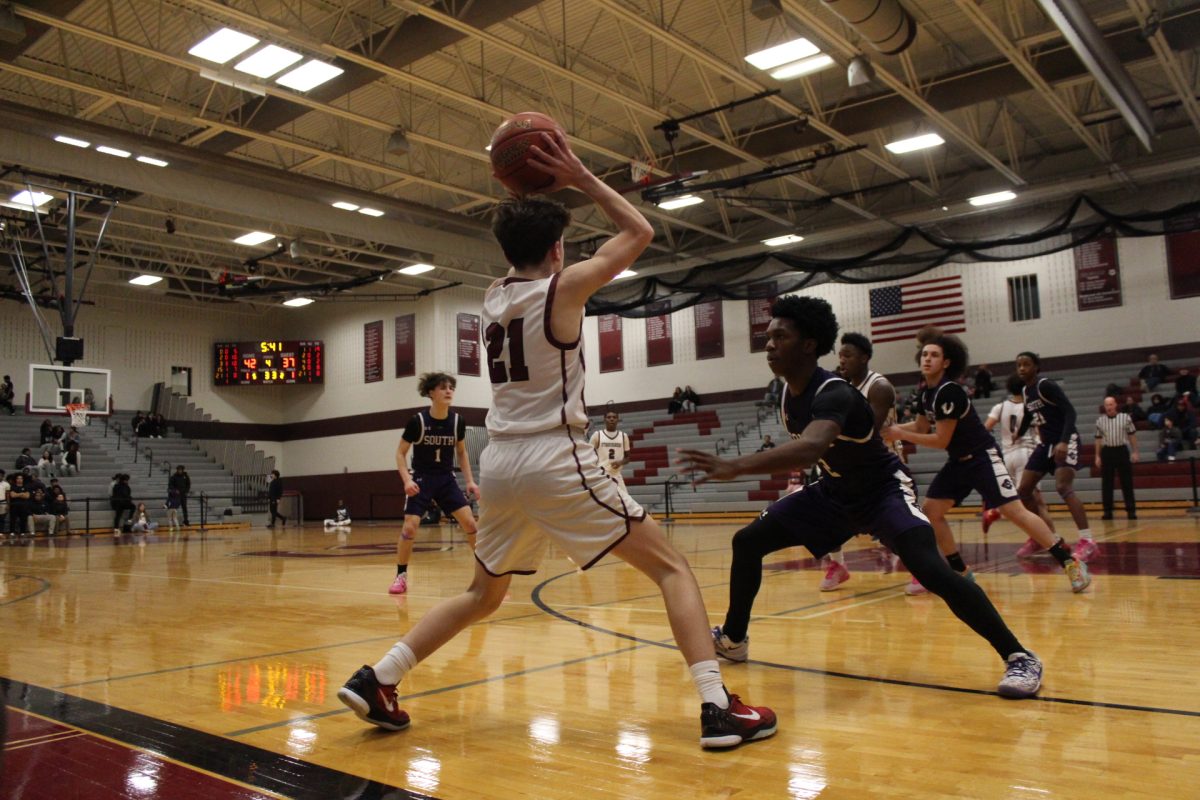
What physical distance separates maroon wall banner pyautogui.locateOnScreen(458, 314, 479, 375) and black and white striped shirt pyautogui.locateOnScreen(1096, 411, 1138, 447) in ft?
60.6

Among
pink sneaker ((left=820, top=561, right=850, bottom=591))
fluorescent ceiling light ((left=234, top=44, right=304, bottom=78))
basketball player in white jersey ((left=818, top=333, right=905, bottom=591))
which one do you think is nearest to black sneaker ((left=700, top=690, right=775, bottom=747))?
basketball player in white jersey ((left=818, top=333, right=905, bottom=591))

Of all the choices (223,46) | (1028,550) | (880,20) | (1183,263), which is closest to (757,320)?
(1183,263)

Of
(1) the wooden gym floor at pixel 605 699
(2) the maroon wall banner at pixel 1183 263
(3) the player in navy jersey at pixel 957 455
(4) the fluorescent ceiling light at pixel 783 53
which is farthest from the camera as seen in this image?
(2) the maroon wall banner at pixel 1183 263

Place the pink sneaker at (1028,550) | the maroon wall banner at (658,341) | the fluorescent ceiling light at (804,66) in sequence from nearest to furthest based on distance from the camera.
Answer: the pink sneaker at (1028,550)
the fluorescent ceiling light at (804,66)
the maroon wall banner at (658,341)

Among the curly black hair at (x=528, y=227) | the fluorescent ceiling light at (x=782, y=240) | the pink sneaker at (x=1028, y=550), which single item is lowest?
the pink sneaker at (x=1028, y=550)

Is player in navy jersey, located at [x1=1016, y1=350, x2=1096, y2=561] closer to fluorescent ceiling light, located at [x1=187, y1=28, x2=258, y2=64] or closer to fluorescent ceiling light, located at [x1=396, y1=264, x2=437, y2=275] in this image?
fluorescent ceiling light, located at [x1=187, y1=28, x2=258, y2=64]

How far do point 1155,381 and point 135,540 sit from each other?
67.6 feet

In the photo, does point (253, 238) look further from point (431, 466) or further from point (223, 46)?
point (431, 466)

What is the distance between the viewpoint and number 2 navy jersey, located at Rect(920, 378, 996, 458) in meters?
5.52

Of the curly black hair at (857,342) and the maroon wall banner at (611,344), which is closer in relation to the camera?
the curly black hair at (857,342)

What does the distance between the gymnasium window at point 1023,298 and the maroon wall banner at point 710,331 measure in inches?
297

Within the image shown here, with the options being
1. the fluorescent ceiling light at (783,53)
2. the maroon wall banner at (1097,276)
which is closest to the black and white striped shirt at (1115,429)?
the fluorescent ceiling light at (783,53)

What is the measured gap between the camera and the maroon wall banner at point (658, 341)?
26.7 meters

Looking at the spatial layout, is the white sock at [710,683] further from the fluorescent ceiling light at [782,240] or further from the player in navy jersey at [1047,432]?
the fluorescent ceiling light at [782,240]
